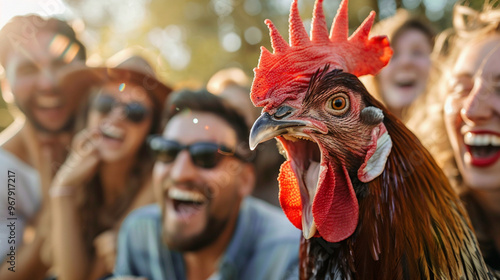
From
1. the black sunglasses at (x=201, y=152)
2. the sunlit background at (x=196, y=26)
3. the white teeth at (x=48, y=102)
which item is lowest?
the black sunglasses at (x=201, y=152)

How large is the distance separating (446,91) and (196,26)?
5241 millimetres

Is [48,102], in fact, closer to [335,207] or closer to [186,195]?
[186,195]

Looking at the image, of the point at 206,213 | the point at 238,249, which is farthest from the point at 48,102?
the point at 238,249

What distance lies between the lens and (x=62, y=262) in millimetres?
2803

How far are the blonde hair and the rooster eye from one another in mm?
1187

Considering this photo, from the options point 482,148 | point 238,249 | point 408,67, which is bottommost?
point 238,249

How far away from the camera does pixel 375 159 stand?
1.12 meters

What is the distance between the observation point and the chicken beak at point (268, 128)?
103 cm

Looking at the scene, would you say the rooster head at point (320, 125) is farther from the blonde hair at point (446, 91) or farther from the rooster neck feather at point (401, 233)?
the blonde hair at point (446, 91)

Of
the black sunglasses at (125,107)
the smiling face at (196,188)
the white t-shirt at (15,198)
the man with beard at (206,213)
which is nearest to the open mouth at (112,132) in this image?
the black sunglasses at (125,107)

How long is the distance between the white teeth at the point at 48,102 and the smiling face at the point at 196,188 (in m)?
1.05

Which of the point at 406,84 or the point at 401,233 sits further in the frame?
the point at 406,84

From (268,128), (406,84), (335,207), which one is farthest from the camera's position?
(406,84)

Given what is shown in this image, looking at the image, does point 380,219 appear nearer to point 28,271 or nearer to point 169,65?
point 28,271
